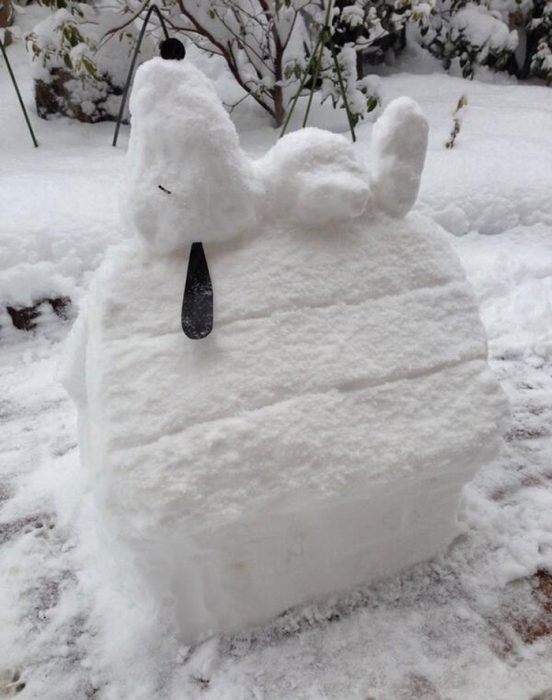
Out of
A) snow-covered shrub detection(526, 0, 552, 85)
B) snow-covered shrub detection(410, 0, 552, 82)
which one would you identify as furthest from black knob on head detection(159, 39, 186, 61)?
snow-covered shrub detection(526, 0, 552, 85)

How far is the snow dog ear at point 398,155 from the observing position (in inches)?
49.3

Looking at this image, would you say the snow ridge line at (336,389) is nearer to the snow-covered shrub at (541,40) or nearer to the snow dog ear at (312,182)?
the snow dog ear at (312,182)

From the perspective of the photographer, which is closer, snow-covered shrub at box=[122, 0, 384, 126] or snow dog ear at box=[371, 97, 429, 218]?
snow dog ear at box=[371, 97, 429, 218]

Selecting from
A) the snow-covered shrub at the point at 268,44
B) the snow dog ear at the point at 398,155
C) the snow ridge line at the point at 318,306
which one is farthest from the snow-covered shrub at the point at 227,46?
the snow ridge line at the point at 318,306

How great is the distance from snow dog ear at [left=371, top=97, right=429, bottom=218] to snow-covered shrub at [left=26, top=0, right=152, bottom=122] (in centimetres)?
219

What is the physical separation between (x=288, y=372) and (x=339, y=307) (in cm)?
18

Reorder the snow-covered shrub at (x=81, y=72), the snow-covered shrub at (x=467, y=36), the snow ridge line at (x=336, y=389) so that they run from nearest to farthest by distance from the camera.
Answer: the snow ridge line at (x=336, y=389), the snow-covered shrub at (x=81, y=72), the snow-covered shrub at (x=467, y=36)

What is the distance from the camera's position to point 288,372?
1.12 metres

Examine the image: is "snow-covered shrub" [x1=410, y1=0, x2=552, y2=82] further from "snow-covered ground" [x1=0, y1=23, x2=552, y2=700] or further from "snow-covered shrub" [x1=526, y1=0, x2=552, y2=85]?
"snow-covered ground" [x1=0, y1=23, x2=552, y2=700]

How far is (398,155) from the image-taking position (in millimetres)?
1267

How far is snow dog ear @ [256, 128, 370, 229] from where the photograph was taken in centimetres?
120

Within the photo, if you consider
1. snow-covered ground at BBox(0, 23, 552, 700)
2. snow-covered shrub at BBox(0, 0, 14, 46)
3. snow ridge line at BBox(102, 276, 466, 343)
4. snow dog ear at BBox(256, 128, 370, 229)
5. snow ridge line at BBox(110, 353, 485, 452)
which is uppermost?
snow-covered shrub at BBox(0, 0, 14, 46)

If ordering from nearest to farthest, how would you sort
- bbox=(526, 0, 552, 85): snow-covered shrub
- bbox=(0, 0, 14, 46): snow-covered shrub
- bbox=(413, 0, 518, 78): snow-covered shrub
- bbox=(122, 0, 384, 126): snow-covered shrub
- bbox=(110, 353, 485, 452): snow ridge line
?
bbox=(110, 353, 485, 452): snow ridge line, bbox=(122, 0, 384, 126): snow-covered shrub, bbox=(0, 0, 14, 46): snow-covered shrub, bbox=(413, 0, 518, 78): snow-covered shrub, bbox=(526, 0, 552, 85): snow-covered shrub

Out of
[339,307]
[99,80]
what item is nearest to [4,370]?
[339,307]
